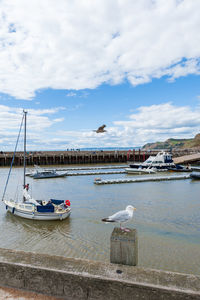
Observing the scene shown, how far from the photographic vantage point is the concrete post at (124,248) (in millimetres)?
3678

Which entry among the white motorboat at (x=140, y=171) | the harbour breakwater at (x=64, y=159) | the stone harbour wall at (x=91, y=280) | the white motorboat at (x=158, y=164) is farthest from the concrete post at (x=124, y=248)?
the harbour breakwater at (x=64, y=159)

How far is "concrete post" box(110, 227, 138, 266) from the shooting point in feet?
12.1

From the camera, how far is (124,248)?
147 inches

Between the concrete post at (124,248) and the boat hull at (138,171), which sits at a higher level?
the concrete post at (124,248)

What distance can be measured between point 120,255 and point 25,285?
5.75 ft

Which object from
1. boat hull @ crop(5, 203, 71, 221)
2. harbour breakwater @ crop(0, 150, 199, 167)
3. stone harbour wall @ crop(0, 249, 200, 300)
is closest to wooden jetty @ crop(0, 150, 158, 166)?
harbour breakwater @ crop(0, 150, 199, 167)

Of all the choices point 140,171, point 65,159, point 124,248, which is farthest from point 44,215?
point 65,159

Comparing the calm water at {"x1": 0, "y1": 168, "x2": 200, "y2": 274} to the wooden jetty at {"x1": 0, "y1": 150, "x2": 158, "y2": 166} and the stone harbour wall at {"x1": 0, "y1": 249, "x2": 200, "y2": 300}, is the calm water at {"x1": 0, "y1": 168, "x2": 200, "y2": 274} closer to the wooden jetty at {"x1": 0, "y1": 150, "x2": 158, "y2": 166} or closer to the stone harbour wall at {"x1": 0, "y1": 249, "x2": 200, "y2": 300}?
the stone harbour wall at {"x1": 0, "y1": 249, "x2": 200, "y2": 300}

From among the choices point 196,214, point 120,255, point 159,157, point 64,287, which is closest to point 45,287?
point 64,287

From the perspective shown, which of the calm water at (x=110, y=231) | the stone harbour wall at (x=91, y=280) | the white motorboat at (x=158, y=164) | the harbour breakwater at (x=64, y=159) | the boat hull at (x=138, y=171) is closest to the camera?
the stone harbour wall at (x=91, y=280)

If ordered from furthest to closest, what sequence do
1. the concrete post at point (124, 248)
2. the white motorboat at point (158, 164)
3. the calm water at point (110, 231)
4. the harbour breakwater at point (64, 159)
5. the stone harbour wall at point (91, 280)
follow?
the harbour breakwater at point (64, 159) → the white motorboat at point (158, 164) → the calm water at point (110, 231) → the concrete post at point (124, 248) → the stone harbour wall at point (91, 280)

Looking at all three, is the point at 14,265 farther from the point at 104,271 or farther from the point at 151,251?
the point at 151,251

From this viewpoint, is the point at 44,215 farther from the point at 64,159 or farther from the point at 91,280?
the point at 64,159

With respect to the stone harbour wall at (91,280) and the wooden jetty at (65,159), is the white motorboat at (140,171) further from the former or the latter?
the stone harbour wall at (91,280)
